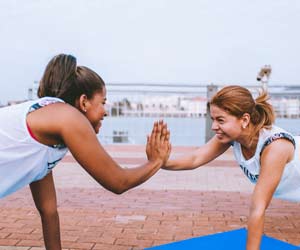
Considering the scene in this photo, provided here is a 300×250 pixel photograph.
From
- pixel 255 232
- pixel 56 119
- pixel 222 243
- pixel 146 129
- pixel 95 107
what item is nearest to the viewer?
pixel 56 119

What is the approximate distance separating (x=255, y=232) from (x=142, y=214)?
6.97 feet

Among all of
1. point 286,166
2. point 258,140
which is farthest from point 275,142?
point 286,166

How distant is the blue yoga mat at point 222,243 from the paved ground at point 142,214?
203 mm

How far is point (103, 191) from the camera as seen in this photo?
5676 millimetres

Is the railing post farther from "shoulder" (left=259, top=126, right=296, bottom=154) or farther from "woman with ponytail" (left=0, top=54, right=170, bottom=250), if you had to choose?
"woman with ponytail" (left=0, top=54, right=170, bottom=250)

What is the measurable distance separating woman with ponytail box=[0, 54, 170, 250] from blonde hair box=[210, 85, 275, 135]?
0.52 m

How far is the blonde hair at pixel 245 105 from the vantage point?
8.88 feet

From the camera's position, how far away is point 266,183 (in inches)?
100

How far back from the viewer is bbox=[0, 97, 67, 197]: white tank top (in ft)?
7.04

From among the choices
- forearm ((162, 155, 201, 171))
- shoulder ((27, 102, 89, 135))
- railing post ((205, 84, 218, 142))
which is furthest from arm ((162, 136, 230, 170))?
railing post ((205, 84, 218, 142))

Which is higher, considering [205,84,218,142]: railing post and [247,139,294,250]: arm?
[247,139,294,250]: arm

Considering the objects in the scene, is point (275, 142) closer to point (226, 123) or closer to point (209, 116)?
point (226, 123)

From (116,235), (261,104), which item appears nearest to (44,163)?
(261,104)

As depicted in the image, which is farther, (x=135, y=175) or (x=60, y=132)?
(x=135, y=175)
